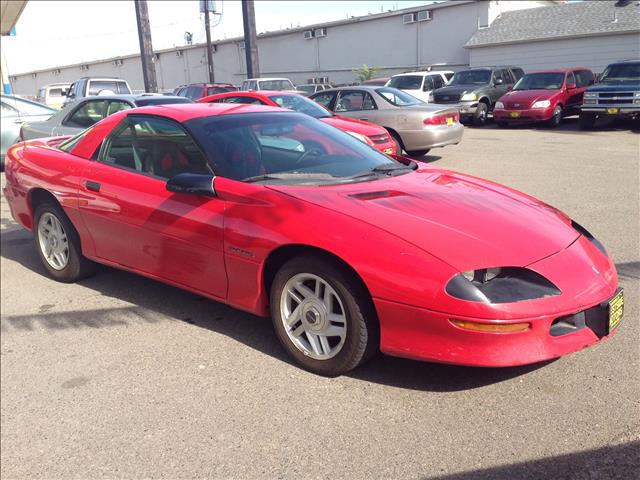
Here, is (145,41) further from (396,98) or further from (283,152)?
(283,152)

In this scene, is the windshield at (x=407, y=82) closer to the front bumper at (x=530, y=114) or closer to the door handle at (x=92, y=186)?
the front bumper at (x=530, y=114)

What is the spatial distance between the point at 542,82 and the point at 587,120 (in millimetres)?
2423

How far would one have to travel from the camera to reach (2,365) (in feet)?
12.4

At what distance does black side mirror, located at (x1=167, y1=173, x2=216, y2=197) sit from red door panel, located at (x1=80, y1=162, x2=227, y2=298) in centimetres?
6

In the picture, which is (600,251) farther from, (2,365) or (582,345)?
(2,365)

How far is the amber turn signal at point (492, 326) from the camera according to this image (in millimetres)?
2861

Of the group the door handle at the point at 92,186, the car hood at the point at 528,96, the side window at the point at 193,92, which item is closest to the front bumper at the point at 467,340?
the door handle at the point at 92,186

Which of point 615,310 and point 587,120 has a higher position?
point 615,310

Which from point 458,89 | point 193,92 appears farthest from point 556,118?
point 193,92

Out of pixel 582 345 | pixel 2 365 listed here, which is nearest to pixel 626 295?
pixel 582 345

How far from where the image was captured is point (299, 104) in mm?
10281

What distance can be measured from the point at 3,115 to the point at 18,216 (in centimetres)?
755

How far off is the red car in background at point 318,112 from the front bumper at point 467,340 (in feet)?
20.5

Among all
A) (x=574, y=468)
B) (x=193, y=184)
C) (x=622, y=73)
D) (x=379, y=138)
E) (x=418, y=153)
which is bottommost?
(x=574, y=468)
